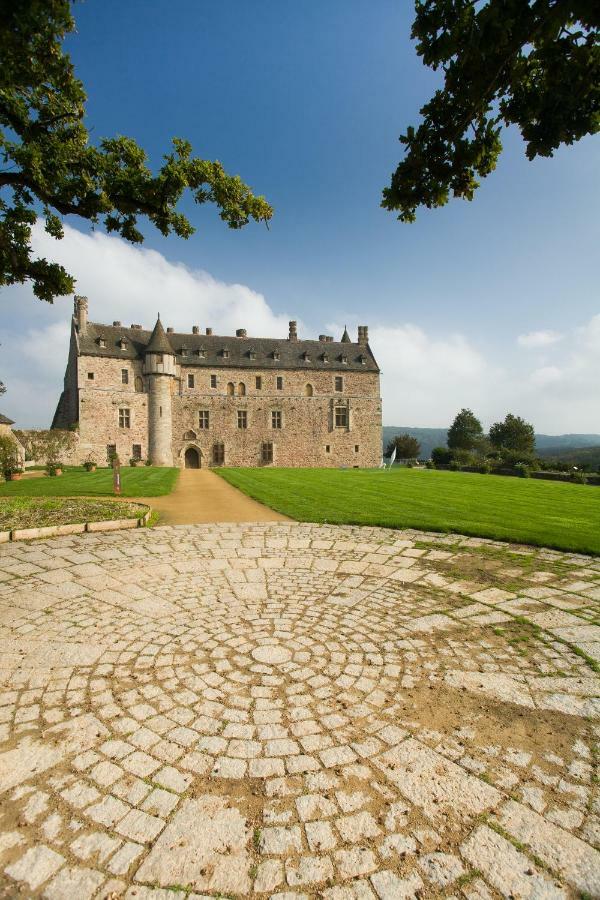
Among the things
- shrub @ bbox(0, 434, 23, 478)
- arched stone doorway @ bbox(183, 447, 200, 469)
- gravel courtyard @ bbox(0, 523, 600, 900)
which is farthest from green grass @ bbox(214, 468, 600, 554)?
arched stone doorway @ bbox(183, 447, 200, 469)

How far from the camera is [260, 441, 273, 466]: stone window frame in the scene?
43.8 meters

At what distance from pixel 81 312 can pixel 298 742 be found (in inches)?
1709

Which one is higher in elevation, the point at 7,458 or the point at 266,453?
the point at 266,453

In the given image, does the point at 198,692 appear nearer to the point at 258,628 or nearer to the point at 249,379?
the point at 258,628

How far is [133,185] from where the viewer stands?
869 centimetres

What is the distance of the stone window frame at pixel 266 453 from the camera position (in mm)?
43781

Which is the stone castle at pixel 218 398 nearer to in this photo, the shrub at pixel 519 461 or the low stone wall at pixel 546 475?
the low stone wall at pixel 546 475

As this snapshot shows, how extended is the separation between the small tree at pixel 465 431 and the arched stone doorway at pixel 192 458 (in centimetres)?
4645

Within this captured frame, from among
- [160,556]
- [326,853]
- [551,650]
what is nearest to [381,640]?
[551,650]

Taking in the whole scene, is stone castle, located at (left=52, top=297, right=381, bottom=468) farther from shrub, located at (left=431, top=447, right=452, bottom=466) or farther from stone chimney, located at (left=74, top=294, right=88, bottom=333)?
shrub, located at (left=431, top=447, right=452, bottom=466)

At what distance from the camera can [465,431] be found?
72562mm

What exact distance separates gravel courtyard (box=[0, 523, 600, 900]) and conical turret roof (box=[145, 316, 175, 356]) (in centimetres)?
3616

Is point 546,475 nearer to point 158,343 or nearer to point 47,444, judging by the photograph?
point 158,343

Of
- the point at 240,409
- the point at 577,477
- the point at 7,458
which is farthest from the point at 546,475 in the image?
the point at 7,458
